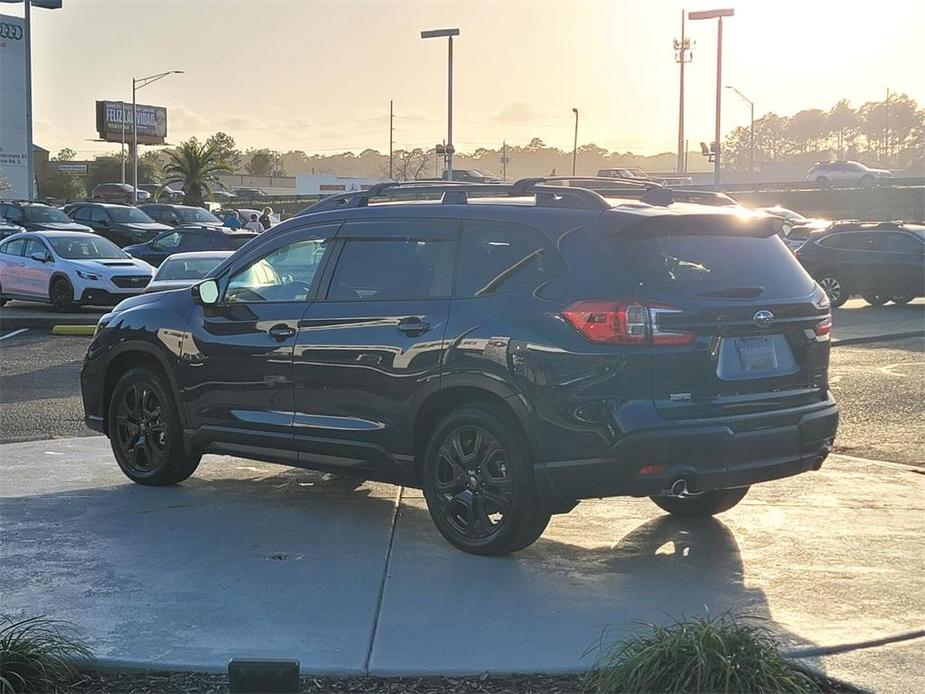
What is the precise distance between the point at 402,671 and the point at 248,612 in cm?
102

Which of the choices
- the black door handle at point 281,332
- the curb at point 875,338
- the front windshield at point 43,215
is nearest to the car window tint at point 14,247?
the front windshield at point 43,215

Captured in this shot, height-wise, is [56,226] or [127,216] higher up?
[127,216]

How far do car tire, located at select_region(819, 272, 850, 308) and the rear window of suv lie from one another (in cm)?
1750

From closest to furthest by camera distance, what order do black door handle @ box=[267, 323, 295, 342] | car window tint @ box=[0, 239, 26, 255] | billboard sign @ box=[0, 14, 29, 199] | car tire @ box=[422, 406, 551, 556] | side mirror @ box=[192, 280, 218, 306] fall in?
car tire @ box=[422, 406, 551, 556], black door handle @ box=[267, 323, 295, 342], side mirror @ box=[192, 280, 218, 306], car window tint @ box=[0, 239, 26, 255], billboard sign @ box=[0, 14, 29, 199]

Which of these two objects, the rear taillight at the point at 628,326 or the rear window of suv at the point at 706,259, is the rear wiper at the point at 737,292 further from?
the rear taillight at the point at 628,326

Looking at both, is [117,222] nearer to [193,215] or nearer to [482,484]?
[193,215]

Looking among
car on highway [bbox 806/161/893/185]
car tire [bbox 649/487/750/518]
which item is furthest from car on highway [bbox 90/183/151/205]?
car tire [bbox 649/487/750/518]

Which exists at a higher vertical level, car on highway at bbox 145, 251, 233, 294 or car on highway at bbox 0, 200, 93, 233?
car on highway at bbox 0, 200, 93, 233

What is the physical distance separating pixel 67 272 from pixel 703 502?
54.4 ft

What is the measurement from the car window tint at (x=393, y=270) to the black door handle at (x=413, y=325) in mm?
149

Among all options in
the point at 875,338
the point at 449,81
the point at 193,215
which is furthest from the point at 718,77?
the point at 875,338

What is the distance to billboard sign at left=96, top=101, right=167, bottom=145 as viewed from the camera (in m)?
110

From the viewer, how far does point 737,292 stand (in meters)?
5.92

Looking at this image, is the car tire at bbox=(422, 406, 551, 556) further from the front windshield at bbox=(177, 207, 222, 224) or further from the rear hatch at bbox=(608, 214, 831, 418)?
the front windshield at bbox=(177, 207, 222, 224)
